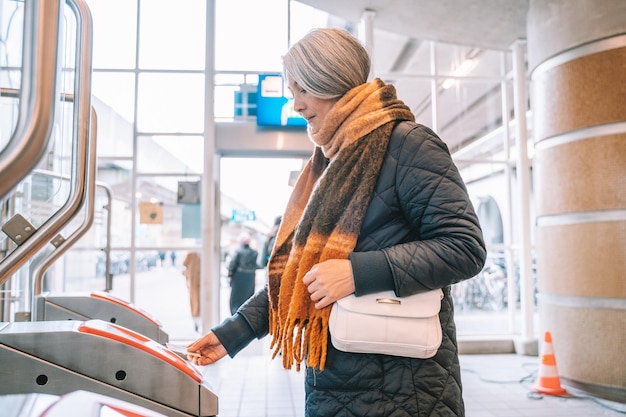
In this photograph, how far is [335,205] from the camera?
1.07 meters

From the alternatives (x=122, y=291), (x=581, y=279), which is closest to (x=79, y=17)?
(x=581, y=279)

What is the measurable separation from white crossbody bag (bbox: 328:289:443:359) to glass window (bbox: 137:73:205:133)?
19.0 feet

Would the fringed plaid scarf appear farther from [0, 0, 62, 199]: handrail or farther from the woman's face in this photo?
[0, 0, 62, 199]: handrail

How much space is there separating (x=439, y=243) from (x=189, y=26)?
637 cm

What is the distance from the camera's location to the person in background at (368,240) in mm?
1003

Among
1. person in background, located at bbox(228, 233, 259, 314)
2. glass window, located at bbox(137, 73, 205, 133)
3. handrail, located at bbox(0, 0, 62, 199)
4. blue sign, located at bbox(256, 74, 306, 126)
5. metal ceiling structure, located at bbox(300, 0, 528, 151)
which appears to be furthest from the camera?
person in background, located at bbox(228, 233, 259, 314)

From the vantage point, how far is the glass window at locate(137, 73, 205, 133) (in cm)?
648

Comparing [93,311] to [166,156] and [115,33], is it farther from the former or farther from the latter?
[115,33]

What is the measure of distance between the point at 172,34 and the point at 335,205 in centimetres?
619

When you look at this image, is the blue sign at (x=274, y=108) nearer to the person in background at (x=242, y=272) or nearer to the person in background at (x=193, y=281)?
the person in background at (x=242, y=272)

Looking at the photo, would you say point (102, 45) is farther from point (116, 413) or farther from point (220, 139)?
point (116, 413)

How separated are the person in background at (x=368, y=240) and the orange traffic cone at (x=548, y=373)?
3.45m

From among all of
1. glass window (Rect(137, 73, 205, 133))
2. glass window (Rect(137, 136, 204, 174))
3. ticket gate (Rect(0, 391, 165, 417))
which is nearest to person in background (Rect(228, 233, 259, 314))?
glass window (Rect(137, 136, 204, 174))

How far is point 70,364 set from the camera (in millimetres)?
1145
